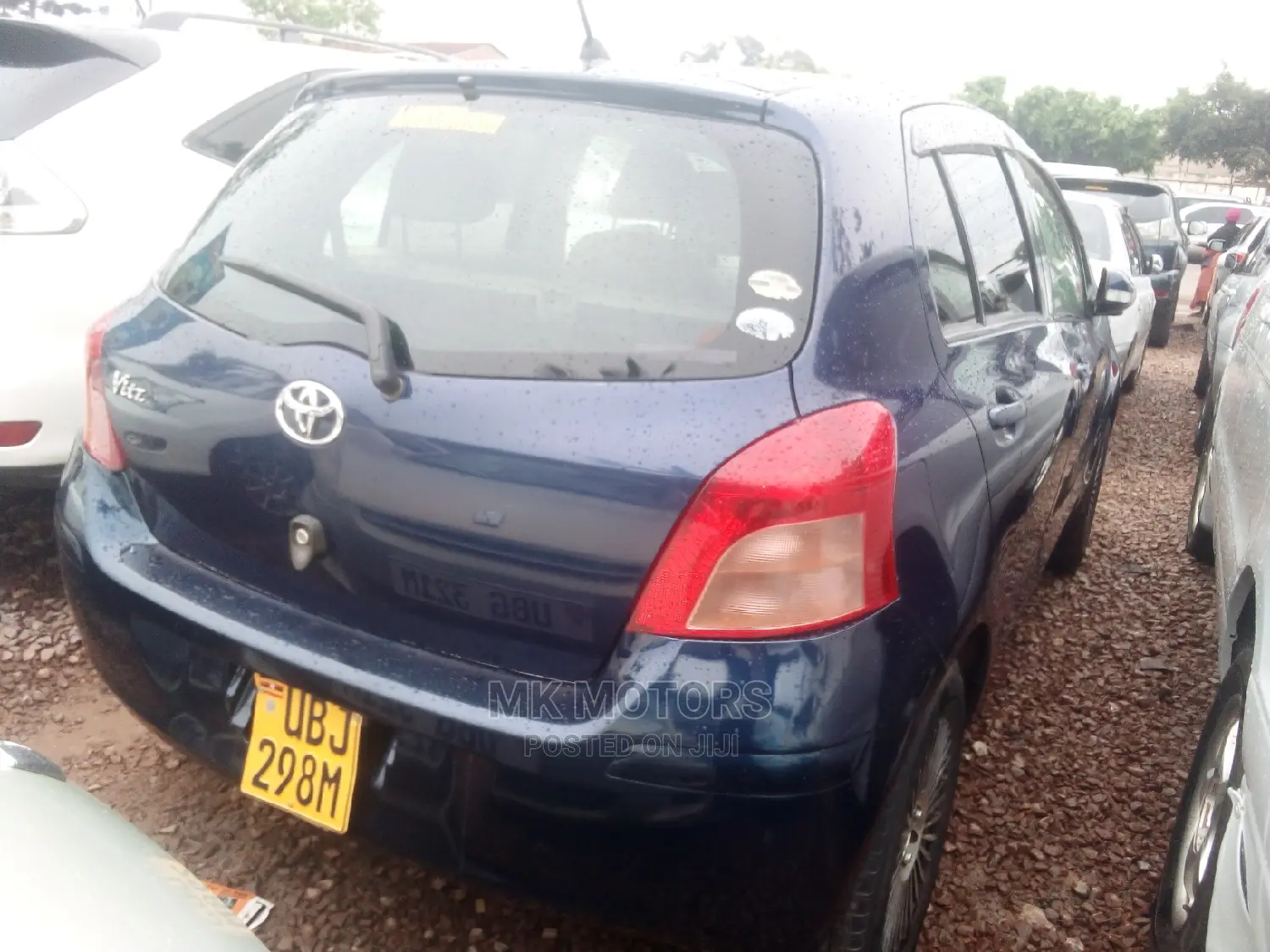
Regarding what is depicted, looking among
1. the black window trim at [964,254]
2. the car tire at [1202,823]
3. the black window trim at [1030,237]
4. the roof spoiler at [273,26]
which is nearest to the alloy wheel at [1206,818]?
the car tire at [1202,823]

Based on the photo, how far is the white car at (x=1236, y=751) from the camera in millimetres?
1582

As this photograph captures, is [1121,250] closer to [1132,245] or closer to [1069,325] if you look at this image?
[1132,245]

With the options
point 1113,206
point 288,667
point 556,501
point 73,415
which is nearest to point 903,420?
point 556,501

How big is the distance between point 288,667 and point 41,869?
560 mm

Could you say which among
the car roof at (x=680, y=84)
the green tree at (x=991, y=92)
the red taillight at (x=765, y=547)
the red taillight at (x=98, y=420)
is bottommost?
the red taillight at (x=98, y=420)

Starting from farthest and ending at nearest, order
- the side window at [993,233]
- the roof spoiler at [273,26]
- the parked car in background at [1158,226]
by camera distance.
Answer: the parked car in background at [1158,226] → the roof spoiler at [273,26] → the side window at [993,233]

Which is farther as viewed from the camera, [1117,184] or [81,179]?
[1117,184]

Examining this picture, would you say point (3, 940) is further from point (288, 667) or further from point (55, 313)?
point (55, 313)

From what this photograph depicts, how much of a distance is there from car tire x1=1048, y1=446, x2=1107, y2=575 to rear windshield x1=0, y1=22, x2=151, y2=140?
3.57 m

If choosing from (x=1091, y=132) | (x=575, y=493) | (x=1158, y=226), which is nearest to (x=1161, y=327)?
(x=1158, y=226)

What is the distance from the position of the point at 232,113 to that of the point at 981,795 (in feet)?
10.3

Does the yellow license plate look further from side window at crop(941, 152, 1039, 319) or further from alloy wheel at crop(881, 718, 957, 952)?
side window at crop(941, 152, 1039, 319)

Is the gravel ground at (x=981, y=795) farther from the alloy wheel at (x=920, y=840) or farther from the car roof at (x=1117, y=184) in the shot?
the car roof at (x=1117, y=184)

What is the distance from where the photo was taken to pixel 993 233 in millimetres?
2584
